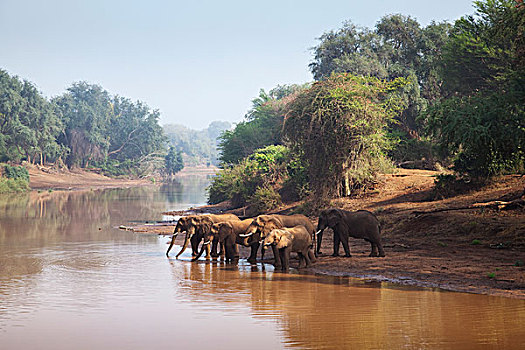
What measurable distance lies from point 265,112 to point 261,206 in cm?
2739

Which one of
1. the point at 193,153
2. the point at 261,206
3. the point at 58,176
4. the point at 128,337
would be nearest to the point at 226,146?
the point at 261,206

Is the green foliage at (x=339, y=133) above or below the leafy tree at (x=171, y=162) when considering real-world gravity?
below

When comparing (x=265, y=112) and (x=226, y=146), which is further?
(x=265, y=112)

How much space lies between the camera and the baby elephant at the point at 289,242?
13977 millimetres

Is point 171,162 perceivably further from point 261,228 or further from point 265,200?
point 261,228

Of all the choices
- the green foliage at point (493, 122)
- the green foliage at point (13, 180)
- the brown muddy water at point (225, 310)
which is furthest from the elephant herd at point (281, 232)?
the green foliage at point (13, 180)

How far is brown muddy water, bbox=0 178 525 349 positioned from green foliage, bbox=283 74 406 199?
1099 centimetres

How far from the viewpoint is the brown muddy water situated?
844 cm

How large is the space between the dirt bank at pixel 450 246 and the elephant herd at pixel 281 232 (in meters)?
0.50

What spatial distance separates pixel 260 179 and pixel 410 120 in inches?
664

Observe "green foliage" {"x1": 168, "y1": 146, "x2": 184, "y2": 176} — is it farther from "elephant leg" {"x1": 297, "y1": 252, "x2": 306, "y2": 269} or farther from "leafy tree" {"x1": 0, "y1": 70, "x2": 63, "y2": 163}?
"elephant leg" {"x1": 297, "y1": 252, "x2": 306, "y2": 269}

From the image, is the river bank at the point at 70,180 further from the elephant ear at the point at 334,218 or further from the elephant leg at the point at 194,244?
the elephant ear at the point at 334,218

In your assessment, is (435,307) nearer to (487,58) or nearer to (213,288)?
(213,288)

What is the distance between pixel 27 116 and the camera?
247 feet
